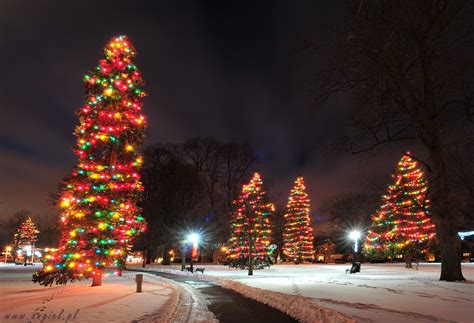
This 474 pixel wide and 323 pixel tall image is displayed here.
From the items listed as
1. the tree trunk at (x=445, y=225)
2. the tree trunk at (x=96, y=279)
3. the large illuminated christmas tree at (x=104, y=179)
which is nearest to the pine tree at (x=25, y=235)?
the large illuminated christmas tree at (x=104, y=179)

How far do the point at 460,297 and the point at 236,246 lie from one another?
25675 mm

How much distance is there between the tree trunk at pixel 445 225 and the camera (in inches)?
818

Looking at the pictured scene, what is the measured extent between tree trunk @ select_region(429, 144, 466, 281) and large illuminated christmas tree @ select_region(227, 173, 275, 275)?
51.4 ft

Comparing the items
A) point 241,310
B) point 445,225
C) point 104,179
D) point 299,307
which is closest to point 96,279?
point 104,179

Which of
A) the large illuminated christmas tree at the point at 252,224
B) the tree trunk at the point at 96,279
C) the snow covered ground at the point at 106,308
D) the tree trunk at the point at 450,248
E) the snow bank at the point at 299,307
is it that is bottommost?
the snow covered ground at the point at 106,308

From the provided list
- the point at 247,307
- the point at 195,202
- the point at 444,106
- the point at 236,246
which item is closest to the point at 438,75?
the point at 444,106

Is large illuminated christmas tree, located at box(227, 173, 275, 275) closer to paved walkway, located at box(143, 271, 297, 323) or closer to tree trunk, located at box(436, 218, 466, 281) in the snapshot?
tree trunk, located at box(436, 218, 466, 281)

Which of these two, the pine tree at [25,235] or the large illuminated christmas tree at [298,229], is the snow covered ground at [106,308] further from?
the pine tree at [25,235]

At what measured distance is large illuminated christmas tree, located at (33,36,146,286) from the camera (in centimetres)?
1975

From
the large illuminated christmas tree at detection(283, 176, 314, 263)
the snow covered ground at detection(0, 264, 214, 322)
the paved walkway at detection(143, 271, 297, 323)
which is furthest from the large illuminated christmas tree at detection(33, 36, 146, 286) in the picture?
the large illuminated christmas tree at detection(283, 176, 314, 263)

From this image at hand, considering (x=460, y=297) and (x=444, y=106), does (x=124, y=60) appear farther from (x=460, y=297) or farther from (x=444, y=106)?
(x=460, y=297)

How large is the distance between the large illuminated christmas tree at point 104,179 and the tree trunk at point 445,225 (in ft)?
49.3

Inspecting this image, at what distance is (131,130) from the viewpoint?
2181 centimetres

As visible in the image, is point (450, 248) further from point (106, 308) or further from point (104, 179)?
point (104, 179)
